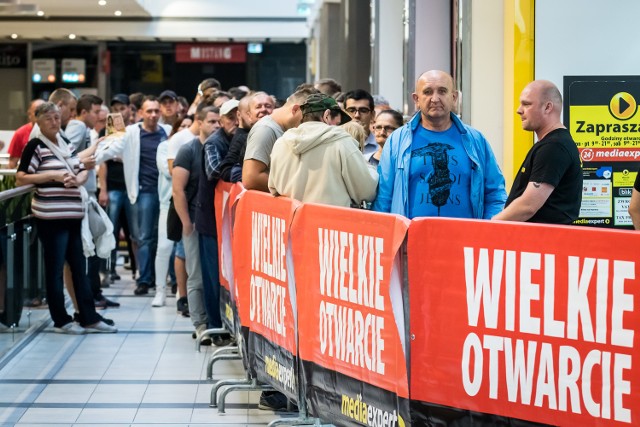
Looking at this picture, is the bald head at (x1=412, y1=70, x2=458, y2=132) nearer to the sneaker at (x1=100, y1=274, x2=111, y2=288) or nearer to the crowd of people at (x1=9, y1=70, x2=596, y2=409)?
the crowd of people at (x1=9, y1=70, x2=596, y2=409)

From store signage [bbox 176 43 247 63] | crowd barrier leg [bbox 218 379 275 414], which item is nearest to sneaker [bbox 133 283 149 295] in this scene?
crowd barrier leg [bbox 218 379 275 414]

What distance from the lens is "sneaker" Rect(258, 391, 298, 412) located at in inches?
251

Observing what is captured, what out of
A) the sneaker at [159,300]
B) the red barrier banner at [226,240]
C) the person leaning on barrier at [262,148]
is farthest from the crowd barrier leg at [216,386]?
the sneaker at [159,300]

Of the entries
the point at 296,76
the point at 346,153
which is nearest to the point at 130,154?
the point at 346,153

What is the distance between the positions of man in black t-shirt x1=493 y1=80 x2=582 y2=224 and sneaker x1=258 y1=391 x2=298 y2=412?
1.75 meters

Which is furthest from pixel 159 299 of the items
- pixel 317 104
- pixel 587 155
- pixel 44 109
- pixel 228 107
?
pixel 587 155

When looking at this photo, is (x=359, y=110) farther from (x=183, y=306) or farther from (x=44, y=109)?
(x=183, y=306)

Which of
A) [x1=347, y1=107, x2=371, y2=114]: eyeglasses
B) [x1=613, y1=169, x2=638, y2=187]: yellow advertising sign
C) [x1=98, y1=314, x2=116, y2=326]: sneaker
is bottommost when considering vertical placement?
[x1=98, y1=314, x2=116, y2=326]: sneaker

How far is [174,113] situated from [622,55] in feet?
22.1

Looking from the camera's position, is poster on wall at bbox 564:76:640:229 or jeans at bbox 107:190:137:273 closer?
poster on wall at bbox 564:76:640:229

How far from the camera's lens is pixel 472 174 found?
18.7ft

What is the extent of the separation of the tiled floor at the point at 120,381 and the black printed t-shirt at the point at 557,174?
6.34 feet

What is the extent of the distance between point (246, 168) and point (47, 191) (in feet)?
8.02

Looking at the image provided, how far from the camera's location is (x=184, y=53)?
24.8 meters
